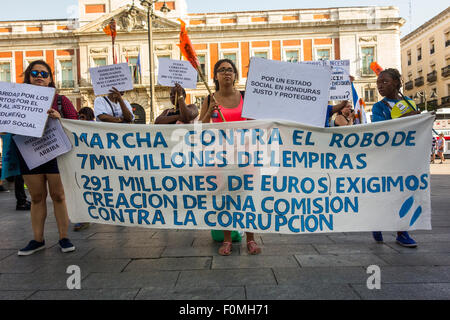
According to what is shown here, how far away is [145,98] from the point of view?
30.0 metres

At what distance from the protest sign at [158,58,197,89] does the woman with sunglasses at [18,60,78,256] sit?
2.55m

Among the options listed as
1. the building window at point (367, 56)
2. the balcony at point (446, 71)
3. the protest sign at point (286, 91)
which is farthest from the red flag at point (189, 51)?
the balcony at point (446, 71)

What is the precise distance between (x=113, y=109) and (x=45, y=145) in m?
1.48

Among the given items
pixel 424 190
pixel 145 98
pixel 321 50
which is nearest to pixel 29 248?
pixel 424 190

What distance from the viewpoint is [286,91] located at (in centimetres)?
306

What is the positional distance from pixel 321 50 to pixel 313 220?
30069 millimetres

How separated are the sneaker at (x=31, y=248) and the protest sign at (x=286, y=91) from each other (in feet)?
7.89

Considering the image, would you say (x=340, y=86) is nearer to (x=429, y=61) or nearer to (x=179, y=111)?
(x=179, y=111)

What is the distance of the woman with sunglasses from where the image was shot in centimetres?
336

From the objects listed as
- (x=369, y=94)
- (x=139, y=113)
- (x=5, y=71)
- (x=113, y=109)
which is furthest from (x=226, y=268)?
(x=5, y=71)

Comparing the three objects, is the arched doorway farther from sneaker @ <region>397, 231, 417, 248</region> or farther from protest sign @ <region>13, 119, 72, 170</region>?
sneaker @ <region>397, 231, 417, 248</region>

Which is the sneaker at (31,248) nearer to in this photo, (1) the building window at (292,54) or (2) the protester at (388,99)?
(2) the protester at (388,99)

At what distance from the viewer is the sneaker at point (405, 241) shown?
3.37m

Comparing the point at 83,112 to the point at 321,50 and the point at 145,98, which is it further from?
the point at 321,50
